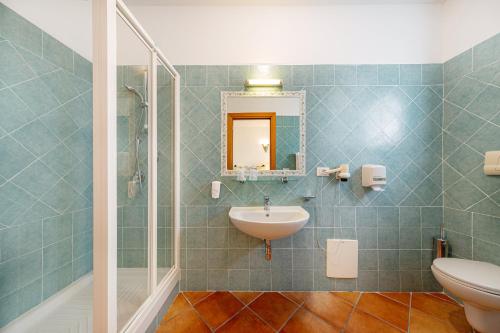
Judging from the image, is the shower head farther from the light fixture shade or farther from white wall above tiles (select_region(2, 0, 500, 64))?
the light fixture shade

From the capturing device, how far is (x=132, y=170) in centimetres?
123

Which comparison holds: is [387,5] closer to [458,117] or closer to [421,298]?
[458,117]

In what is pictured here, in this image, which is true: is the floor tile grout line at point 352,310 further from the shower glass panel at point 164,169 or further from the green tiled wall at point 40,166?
the green tiled wall at point 40,166

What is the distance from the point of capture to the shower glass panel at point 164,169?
1.55m

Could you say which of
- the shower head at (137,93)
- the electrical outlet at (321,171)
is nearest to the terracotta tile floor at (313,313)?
the electrical outlet at (321,171)

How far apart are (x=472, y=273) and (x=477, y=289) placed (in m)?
0.16

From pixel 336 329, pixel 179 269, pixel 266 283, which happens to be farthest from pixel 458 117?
pixel 179 269

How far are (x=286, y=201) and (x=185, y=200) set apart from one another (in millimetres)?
906

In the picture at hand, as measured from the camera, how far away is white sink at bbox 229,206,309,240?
1496mm

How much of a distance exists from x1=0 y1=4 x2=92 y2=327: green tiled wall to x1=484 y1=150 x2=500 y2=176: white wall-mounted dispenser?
305 cm

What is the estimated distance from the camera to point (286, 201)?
1906 millimetres

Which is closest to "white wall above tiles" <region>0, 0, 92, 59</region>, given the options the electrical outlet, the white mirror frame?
the white mirror frame

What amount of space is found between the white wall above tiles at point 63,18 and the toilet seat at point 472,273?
3015 millimetres

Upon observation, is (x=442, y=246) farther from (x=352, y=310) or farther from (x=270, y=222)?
(x=270, y=222)
